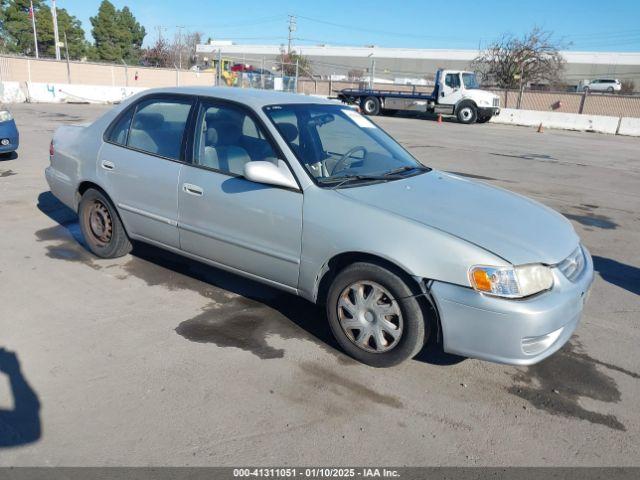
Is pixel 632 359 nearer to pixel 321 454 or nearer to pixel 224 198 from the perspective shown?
pixel 321 454

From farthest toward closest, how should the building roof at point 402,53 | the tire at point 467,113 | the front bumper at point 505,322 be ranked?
the building roof at point 402,53
the tire at point 467,113
the front bumper at point 505,322

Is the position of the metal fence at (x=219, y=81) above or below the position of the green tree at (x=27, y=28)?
below

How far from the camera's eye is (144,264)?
5.00 metres

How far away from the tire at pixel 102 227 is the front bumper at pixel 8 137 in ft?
17.8

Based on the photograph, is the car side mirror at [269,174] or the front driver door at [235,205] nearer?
the car side mirror at [269,174]

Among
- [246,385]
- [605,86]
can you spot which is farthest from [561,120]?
[605,86]

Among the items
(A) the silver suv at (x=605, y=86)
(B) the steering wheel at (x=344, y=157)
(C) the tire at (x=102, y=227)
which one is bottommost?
(C) the tire at (x=102, y=227)

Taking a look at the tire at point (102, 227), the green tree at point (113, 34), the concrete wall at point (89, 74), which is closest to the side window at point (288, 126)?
the tire at point (102, 227)

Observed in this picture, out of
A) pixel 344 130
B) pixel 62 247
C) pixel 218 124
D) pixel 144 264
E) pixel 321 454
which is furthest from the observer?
pixel 62 247

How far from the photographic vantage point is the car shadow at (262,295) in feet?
11.9

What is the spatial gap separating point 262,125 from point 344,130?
854mm

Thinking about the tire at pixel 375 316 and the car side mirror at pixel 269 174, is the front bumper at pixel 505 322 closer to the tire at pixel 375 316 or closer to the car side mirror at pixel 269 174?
the tire at pixel 375 316

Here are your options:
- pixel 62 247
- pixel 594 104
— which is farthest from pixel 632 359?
pixel 594 104

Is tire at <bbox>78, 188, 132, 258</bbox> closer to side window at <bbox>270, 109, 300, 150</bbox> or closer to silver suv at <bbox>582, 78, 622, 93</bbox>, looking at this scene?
side window at <bbox>270, 109, 300, 150</bbox>
